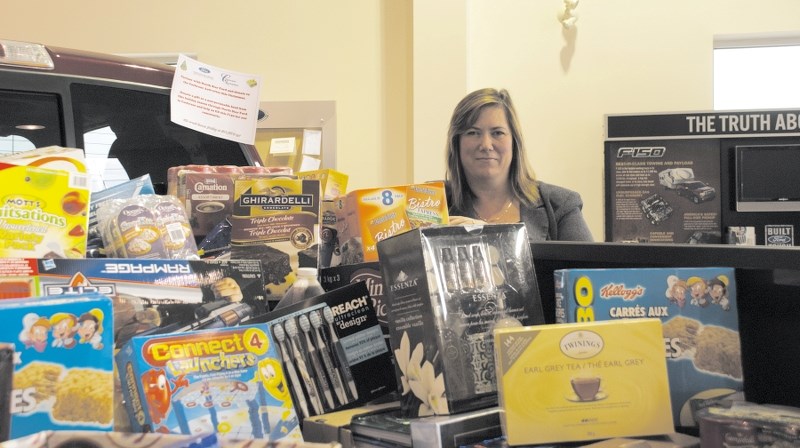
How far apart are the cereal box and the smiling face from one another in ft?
5.36

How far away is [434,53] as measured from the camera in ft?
17.6

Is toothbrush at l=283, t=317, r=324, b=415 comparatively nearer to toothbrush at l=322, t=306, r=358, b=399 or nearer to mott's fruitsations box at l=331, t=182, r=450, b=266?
toothbrush at l=322, t=306, r=358, b=399

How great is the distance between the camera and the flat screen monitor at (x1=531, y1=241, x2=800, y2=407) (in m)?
1.15

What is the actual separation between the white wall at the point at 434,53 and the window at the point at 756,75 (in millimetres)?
173

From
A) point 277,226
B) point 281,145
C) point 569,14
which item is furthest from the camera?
point 281,145

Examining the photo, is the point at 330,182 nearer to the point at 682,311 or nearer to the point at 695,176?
the point at 682,311

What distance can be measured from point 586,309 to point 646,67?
14.9 ft

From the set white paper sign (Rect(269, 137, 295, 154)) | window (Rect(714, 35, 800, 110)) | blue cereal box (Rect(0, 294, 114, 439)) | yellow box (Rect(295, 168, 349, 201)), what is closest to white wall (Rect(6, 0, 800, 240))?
window (Rect(714, 35, 800, 110))

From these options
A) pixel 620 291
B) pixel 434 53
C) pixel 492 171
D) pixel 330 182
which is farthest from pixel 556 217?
pixel 434 53

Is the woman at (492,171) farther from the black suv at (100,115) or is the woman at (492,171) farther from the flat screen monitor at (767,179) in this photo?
the flat screen monitor at (767,179)

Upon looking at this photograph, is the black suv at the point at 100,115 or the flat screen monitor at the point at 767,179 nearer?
the black suv at the point at 100,115

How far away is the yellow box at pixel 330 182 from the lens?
1.77 m

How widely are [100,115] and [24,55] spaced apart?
0.90 ft

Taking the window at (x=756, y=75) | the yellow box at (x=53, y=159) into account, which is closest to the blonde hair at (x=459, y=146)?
the yellow box at (x=53, y=159)
